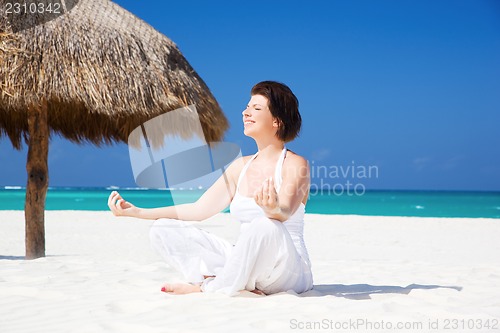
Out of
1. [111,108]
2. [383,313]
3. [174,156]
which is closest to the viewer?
[383,313]

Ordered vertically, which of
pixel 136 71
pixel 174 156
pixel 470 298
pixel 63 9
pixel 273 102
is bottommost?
pixel 470 298

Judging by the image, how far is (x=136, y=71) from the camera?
542 centimetres

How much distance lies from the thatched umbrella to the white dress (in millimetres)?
2564

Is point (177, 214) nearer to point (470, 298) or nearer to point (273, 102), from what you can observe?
point (273, 102)

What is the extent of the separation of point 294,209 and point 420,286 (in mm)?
1389

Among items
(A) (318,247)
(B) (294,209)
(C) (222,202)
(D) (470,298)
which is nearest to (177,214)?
(C) (222,202)

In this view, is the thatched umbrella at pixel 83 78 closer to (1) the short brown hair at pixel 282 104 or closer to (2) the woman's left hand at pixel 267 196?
(1) the short brown hair at pixel 282 104

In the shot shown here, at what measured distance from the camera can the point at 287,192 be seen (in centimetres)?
264

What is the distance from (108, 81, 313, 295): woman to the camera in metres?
2.61

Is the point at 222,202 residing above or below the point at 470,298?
above

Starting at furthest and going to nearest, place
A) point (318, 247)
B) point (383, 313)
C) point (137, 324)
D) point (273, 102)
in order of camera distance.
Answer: point (318, 247) → point (273, 102) → point (383, 313) → point (137, 324)
